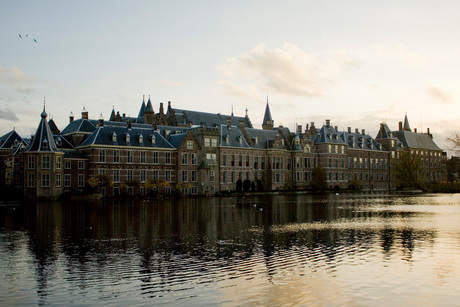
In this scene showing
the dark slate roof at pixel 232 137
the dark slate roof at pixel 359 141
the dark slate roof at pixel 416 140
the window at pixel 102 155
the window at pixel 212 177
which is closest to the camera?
the window at pixel 102 155

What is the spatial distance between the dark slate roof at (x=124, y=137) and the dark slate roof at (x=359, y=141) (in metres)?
47.0

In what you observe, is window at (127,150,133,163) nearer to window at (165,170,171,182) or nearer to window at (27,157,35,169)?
window at (165,170,171,182)

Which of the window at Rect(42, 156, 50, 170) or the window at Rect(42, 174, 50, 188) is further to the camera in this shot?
the window at Rect(42, 156, 50, 170)

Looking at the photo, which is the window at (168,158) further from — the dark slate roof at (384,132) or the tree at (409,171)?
the dark slate roof at (384,132)

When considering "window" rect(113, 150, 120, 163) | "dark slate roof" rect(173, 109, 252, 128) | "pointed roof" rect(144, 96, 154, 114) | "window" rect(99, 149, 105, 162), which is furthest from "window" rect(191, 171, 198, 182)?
"pointed roof" rect(144, 96, 154, 114)

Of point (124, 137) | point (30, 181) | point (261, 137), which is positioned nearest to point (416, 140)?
point (261, 137)

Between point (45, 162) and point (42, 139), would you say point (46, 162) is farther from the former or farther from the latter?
point (42, 139)

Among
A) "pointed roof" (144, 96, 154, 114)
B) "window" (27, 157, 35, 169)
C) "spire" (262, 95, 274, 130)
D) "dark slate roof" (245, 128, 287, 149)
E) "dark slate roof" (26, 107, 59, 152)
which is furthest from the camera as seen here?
"spire" (262, 95, 274, 130)

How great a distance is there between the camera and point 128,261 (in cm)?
1891

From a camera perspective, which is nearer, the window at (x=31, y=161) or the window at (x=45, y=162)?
the window at (x=31, y=161)

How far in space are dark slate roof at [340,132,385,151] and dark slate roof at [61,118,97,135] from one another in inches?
2161

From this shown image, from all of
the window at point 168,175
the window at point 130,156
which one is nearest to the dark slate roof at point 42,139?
the window at point 130,156

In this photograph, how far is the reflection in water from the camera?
14289mm

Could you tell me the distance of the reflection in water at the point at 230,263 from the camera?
46.9 feet
